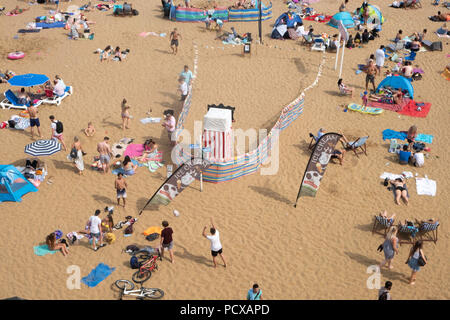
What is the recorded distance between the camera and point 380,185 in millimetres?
16125

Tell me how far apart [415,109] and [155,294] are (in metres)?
14.3

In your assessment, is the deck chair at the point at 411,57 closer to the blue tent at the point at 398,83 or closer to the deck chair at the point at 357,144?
the blue tent at the point at 398,83

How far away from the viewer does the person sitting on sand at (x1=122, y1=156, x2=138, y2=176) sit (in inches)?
634

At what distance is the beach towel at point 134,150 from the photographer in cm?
1756

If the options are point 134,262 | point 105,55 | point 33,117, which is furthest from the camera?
point 105,55

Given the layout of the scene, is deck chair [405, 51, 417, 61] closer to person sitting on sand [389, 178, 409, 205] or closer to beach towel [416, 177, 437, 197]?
beach towel [416, 177, 437, 197]

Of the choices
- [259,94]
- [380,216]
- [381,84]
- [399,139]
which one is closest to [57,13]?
[259,94]

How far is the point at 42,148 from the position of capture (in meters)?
17.4

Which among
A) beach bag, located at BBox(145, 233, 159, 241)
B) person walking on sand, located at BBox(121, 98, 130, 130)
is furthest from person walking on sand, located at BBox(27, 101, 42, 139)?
beach bag, located at BBox(145, 233, 159, 241)

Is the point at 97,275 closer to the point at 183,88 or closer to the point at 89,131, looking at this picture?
the point at 89,131

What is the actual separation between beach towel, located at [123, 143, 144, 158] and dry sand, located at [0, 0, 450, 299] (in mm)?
644

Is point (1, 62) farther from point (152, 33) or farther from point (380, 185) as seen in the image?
point (380, 185)

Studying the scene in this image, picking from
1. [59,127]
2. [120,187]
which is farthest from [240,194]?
[59,127]

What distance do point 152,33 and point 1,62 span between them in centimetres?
827
